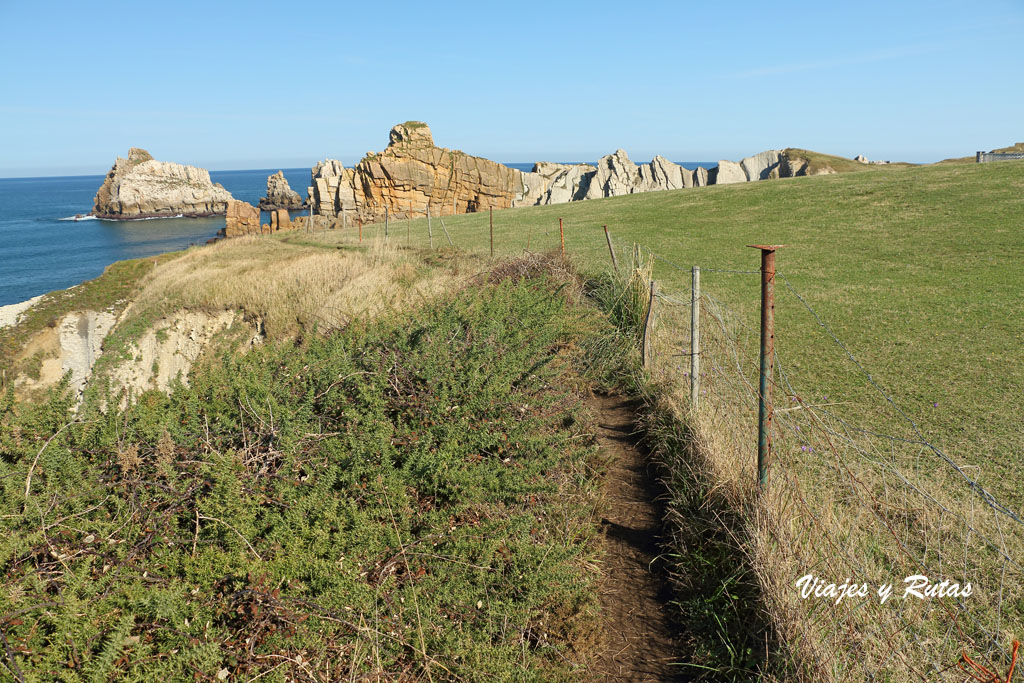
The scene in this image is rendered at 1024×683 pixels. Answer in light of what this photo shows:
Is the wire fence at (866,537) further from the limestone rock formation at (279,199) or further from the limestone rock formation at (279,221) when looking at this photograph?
the limestone rock formation at (279,199)

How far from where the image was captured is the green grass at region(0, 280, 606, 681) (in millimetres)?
3018

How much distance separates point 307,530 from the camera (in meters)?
3.90

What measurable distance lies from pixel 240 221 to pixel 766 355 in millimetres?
69266

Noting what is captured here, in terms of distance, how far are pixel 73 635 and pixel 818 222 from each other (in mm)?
18085

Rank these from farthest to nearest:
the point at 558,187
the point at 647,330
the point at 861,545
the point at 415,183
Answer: the point at 415,183, the point at 558,187, the point at 647,330, the point at 861,545

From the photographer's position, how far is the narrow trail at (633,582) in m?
3.37

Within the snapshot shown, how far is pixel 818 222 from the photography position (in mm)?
17047

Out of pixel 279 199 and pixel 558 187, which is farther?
pixel 279 199

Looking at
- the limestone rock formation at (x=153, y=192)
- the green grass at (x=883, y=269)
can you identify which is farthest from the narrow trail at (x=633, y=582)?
the limestone rock formation at (x=153, y=192)

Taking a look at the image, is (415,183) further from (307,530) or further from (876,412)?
(307,530)

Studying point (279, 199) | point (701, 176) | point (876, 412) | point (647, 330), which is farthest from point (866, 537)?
point (279, 199)

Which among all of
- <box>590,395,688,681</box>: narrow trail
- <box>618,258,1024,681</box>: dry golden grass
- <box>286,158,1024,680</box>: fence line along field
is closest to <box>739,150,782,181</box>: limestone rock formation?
<box>286,158,1024,680</box>: fence line along field

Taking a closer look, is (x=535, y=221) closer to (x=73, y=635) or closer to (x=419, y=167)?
(x=73, y=635)

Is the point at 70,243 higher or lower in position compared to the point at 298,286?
higher
